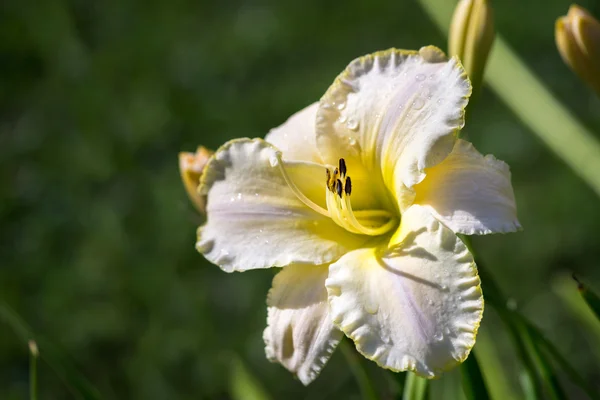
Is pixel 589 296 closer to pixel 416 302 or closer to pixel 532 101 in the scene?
pixel 416 302

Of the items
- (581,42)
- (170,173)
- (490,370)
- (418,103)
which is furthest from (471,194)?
(170,173)

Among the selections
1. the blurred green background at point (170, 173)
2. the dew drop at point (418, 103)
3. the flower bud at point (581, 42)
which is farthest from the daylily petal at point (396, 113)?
the blurred green background at point (170, 173)

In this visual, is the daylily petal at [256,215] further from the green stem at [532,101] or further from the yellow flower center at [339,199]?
the green stem at [532,101]

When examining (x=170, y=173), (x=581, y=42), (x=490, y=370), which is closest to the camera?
(x=581, y=42)

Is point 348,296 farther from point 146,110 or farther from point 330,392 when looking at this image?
point 146,110

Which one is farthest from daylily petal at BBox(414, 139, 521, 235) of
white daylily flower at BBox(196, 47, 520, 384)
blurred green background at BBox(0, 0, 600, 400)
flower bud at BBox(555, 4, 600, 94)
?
blurred green background at BBox(0, 0, 600, 400)

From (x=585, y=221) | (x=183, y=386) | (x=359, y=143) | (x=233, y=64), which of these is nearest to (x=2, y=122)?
(x=233, y=64)

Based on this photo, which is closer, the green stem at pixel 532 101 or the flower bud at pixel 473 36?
the flower bud at pixel 473 36
